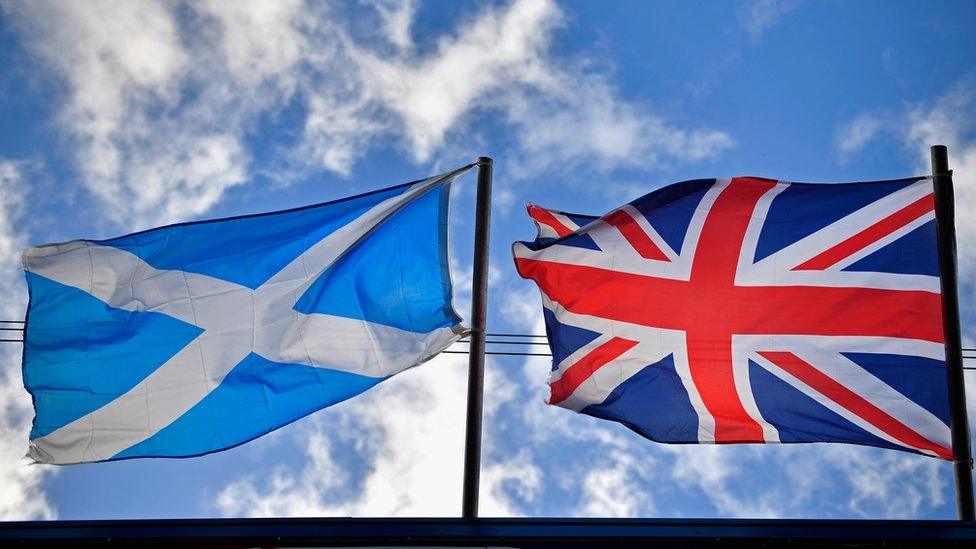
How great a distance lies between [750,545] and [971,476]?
2.27 meters

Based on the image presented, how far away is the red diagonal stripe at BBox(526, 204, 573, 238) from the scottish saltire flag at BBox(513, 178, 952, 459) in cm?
2

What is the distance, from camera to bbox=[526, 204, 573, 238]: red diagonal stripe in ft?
31.6

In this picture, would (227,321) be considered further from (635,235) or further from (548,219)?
(635,235)

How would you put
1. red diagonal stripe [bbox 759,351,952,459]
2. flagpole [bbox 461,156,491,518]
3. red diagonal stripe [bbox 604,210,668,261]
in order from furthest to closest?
red diagonal stripe [bbox 604,210,668,261] → red diagonal stripe [bbox 759,351,952,459] → flagpole [bbox 461,156,491,518]

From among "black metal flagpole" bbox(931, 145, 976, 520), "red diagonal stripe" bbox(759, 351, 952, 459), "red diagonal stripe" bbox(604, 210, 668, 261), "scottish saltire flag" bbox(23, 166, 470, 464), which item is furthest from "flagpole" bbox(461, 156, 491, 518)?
"black metal flagpole" bbox(931, 145, 976, 520)

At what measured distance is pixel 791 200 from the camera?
931 cm

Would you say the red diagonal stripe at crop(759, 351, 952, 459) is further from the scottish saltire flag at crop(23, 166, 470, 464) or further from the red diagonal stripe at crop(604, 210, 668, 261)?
the scottish saltire flag at crop(23, 166, 470, 464)

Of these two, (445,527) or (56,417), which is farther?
(56,417)

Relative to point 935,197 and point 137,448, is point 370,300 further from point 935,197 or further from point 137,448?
point 935,197

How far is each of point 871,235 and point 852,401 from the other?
1.68m

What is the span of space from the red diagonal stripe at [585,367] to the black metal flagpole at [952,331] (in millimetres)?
2770

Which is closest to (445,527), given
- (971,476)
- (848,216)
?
(971,476)

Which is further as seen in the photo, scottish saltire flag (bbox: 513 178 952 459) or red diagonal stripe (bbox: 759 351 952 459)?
scottish saltire flag (bbox: 513 178 952 459)

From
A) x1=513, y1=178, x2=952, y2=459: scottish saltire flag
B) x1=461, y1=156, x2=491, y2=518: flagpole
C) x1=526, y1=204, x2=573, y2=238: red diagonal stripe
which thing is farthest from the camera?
x1=526, y1=204, x2=573, y2=238: red diagonal stripe
